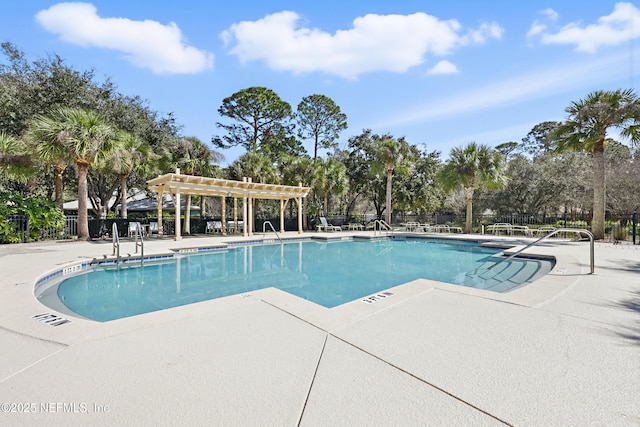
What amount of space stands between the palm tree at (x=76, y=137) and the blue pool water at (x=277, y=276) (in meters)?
5.75

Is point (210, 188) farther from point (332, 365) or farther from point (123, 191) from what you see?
point (332, 365)

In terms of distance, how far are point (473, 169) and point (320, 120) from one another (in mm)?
14661

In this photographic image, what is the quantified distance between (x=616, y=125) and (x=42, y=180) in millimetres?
28164

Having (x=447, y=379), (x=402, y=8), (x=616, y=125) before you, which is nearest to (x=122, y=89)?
(x=402, y=8)

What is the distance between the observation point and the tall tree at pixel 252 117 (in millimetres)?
23984

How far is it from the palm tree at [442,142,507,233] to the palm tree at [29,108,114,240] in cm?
1599

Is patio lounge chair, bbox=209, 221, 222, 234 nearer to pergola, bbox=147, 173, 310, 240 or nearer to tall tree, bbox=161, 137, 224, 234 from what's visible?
pergola, bbox=147, 173, 310, 240

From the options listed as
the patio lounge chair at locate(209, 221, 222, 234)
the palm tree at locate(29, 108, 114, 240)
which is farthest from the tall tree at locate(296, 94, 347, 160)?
the palm tree at locate(29, 108, 114, 240)

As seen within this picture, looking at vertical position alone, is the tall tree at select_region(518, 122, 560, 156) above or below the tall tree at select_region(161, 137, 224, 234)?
above

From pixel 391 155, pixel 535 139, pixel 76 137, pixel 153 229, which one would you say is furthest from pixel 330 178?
pixel 535 139

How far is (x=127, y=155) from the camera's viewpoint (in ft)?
40.8

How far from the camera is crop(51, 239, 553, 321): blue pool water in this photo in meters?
5.33

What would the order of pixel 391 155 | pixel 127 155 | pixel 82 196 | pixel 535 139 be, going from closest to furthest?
1. pixel 82 196
2. pixel 127 155
3. pixel 391 155
4. pixel 535 139

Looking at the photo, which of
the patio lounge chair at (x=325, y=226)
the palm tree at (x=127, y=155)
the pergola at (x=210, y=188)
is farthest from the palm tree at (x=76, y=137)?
the patio lounge chair at (x=325, y=226)
